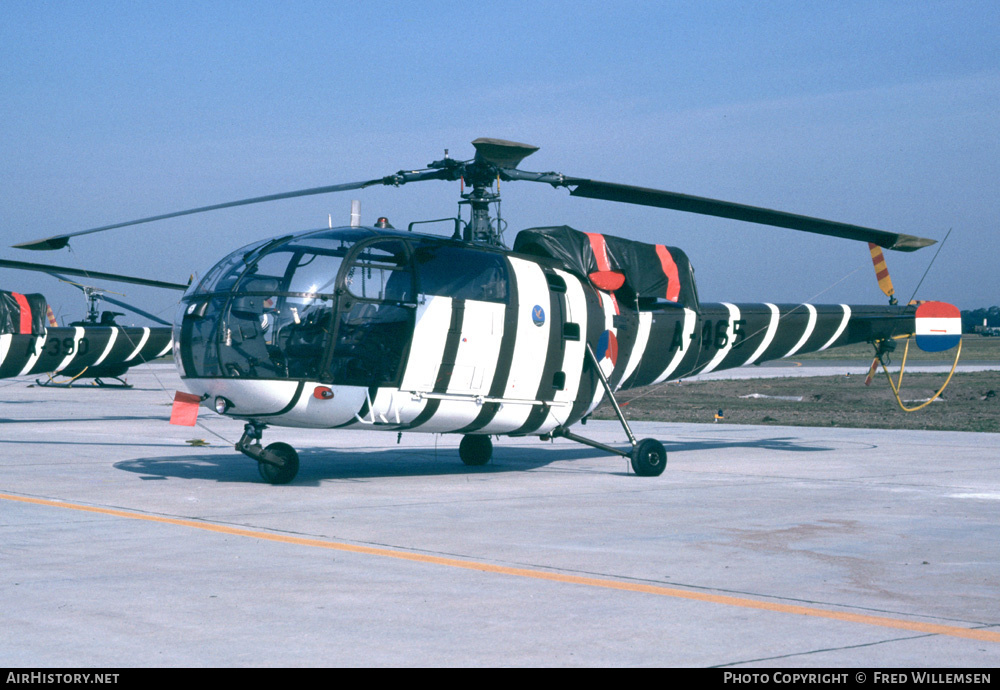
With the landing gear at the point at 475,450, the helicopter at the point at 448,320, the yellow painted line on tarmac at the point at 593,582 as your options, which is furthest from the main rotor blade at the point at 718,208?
the yellow painted line on tarmac at the point at 593,582

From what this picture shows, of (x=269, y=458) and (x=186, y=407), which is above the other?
(x=186, y=407)

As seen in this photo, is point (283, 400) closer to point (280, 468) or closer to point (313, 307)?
point (313, 307)

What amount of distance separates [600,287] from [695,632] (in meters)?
9.35

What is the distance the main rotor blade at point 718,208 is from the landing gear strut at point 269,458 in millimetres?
4098

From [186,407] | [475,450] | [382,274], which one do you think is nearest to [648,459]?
[475,450]

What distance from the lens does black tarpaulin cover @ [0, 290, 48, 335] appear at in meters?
24.0

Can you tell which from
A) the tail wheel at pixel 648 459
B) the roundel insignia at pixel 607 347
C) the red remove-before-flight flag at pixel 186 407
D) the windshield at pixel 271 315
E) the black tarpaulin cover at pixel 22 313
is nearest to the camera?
the windshield at pixel 271 315

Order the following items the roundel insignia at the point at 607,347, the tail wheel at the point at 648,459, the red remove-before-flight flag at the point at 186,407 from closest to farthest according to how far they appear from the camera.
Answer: the red remove-before-flight flag at the point at 186,407
the tail wheel at the point at 648,459
the roundel insignia at the point at 607,347

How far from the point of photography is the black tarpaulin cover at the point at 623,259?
1441cm

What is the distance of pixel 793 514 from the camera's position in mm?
10352

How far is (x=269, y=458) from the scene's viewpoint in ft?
40.5

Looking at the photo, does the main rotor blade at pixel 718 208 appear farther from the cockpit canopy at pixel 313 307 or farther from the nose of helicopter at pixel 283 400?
the nose of helicopter at pixel 283 400

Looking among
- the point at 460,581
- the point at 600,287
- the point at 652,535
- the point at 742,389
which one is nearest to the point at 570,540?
the point at 652,535

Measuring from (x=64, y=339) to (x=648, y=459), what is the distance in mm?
18626
